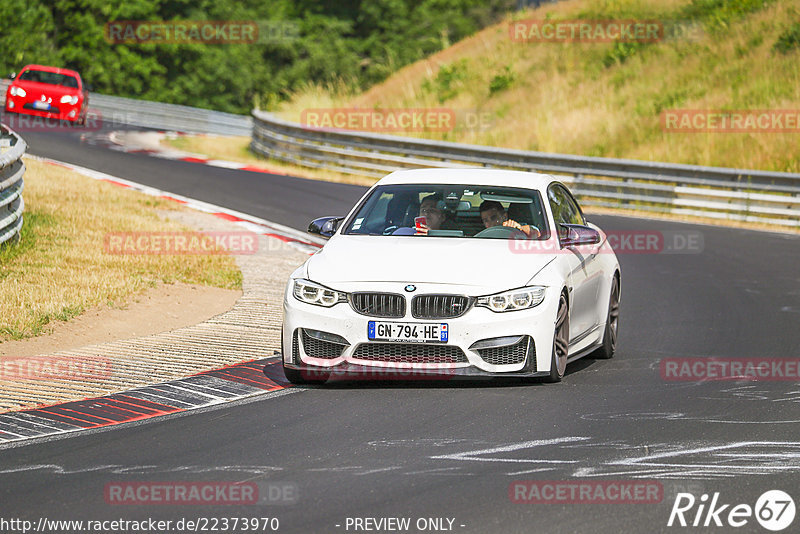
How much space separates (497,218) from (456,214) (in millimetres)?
320

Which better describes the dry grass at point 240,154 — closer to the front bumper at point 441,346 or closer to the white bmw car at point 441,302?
the white bmw car at point 441,302

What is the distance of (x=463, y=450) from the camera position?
7340mm

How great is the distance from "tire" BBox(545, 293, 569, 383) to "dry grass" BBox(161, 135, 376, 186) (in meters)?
19.1

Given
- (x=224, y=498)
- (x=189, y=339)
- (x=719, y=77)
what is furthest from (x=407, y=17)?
(x=224, y=498)

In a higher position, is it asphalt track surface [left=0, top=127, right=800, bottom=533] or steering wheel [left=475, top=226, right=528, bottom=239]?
steering wheel [left=475, top=226, right=528, bottom=239]

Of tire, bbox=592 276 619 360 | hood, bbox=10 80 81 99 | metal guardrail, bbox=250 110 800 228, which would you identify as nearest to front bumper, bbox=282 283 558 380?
tire, bbox=592 276 619 360

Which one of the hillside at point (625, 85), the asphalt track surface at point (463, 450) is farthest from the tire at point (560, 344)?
the hillside at point (625, 85)

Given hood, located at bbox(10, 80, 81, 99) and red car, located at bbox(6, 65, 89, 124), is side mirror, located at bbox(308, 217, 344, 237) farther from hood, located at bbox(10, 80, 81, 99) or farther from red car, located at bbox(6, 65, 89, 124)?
hood, located at bbox(10, 80, 81, 99)

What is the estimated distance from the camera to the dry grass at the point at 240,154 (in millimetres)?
29500

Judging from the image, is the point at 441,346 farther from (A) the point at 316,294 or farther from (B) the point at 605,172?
(B) the point at 605,172

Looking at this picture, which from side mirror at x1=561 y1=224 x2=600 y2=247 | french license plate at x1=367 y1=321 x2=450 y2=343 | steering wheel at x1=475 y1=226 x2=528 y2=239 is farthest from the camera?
steering wheel at x1=475 y1=226 x2=528 y2=239

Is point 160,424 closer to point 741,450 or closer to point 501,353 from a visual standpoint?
point 501,353

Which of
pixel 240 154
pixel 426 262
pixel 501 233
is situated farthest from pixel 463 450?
pixel 240 154

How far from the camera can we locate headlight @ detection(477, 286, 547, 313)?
8.88m
